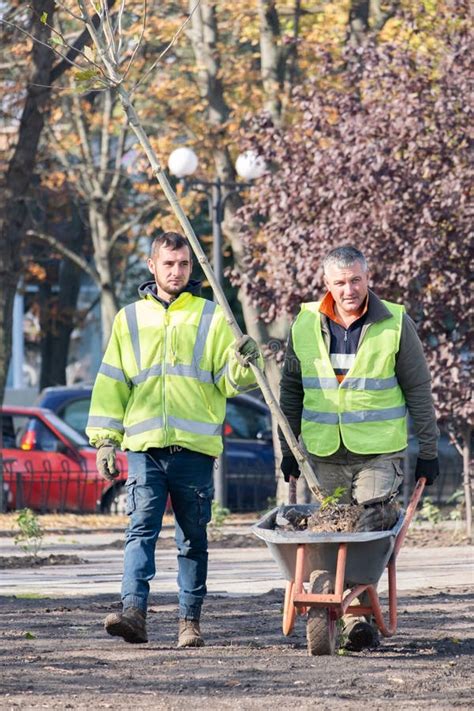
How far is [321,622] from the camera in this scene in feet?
22.7

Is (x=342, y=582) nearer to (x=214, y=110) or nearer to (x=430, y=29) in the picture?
(x=430, y=29)

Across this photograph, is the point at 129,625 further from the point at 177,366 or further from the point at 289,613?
the point at 177,366

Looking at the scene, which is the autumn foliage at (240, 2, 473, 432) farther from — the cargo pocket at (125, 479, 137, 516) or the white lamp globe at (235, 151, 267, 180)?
the cargo pocket at (125, 479, 137, 516)

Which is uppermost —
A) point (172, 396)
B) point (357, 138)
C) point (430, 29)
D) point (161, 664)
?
point (430, 29)

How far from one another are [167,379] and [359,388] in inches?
34.2

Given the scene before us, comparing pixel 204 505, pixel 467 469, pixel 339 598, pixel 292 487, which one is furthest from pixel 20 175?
pixel 339 598

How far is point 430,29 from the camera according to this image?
51.4 ft

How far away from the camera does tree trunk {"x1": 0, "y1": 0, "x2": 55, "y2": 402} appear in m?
18.2

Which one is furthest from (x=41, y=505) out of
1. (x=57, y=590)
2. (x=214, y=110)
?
(x=57, y=590)

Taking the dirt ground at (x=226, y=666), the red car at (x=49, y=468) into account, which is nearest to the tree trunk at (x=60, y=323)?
the red car at (x=49, y=468)

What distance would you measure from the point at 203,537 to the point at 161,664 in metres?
0.88

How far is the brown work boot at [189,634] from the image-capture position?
739 centimetres

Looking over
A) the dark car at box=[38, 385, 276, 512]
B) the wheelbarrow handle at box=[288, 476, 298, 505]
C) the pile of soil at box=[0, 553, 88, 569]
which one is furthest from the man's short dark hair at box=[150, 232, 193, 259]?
the dark car at box=[38, 385, 276, 512]

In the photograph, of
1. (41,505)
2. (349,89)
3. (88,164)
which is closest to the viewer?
(349,89)
